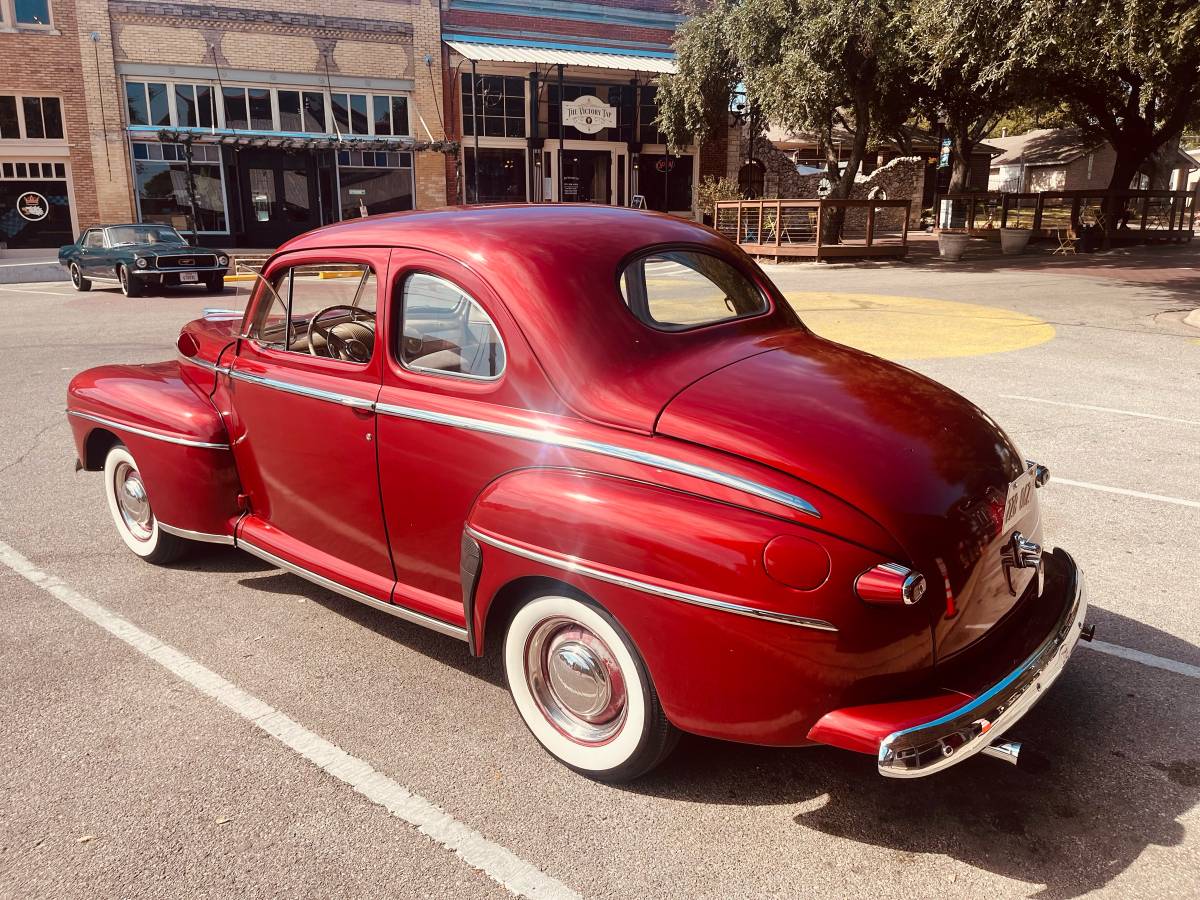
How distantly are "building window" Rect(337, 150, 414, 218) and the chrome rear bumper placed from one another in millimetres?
29892

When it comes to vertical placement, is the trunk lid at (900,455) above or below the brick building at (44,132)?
below

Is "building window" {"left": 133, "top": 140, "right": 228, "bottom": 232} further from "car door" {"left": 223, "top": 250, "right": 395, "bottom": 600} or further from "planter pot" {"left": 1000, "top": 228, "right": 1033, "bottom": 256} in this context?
"car door" {"left": 223, "top": 250, "right": 395, "bottom": 600}

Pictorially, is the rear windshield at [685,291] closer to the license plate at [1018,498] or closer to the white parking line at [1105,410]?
the license plate at [1018,498]

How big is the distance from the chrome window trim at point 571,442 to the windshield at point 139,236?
17313 mm

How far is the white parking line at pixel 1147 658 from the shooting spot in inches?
144

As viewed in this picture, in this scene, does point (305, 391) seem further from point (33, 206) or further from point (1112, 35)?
point (33, 206)

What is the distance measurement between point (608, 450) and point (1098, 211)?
94.0 ft

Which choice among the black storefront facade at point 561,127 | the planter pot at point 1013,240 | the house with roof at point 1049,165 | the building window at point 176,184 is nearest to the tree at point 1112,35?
the planter pot at point 1013,240

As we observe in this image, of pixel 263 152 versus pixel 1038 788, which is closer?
pixel 1038 788

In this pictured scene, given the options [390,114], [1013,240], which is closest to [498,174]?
[390,114]

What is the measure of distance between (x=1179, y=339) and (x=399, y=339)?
11.5 m

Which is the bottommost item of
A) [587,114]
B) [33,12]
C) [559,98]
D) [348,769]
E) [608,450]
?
[348,769]

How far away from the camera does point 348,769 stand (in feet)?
10.3

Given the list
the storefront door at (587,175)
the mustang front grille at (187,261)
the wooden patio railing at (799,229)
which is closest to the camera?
the mustang front grille at (187,261)
